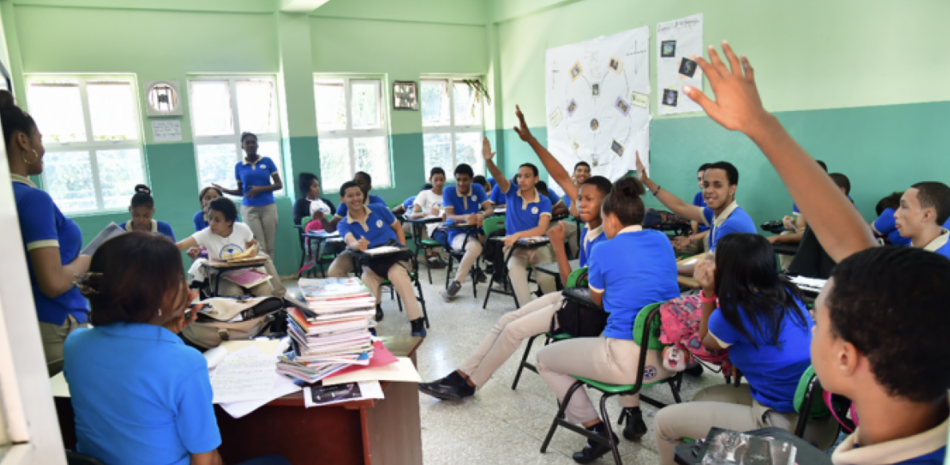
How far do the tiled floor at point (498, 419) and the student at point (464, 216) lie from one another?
127cm

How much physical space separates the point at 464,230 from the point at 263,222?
2456mm

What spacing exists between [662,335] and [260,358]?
1565mm

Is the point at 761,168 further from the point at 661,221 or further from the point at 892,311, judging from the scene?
the point at 892,311

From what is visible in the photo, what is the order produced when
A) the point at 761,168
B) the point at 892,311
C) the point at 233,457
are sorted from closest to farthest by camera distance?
the point at 892,311, the point at 233,457, the point at 761,168

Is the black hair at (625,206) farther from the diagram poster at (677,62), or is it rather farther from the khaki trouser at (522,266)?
the diagram poster at (677,62)

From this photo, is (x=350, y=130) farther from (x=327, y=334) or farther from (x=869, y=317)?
(x=869, y=317)

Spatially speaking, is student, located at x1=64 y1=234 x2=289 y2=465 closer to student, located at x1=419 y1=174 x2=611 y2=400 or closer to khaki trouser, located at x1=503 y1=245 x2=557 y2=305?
student, located at x1=419 y1=174 x2=611 y2=400

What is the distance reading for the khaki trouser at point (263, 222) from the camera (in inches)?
254

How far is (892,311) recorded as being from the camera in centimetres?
85

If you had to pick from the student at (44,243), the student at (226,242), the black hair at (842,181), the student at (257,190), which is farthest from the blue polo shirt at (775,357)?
the student at (257,190)

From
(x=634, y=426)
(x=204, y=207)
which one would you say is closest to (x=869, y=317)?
(x=634, y=426)

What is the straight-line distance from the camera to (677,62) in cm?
587

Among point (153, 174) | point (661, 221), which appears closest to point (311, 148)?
point (153, 174)

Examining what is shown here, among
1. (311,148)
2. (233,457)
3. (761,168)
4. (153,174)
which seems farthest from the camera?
(311,148)
